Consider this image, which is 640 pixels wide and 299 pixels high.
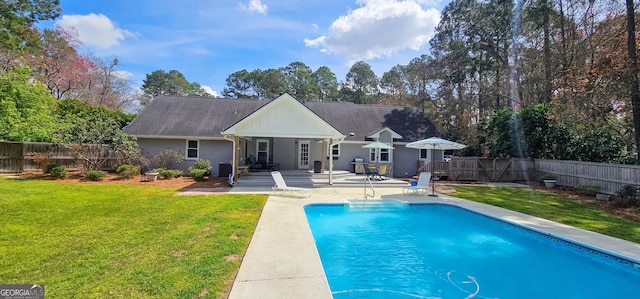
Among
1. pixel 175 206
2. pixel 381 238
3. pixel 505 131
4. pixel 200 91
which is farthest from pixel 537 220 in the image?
pixel 200 91

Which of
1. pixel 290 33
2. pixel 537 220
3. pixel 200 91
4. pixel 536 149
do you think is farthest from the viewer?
pixel 200 91

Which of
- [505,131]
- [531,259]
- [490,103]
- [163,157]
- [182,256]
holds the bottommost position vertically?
[531,259]

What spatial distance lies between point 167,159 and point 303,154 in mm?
9050

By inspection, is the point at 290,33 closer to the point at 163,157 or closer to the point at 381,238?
the point at 163,157

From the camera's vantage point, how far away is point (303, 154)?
2188cm

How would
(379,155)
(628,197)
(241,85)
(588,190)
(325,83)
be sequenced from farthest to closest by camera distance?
(325,83), (241,85), (379,155), (588,190), (628,197)

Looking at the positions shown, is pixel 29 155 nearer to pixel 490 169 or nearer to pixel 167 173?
pixel 167 173

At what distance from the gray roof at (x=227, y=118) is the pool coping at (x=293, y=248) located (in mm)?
10435

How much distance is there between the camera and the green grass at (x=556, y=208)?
8.72 m

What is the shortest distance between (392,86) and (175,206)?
1919 inches

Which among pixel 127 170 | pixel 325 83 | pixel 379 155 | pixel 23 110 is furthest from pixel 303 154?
pixel 325 83

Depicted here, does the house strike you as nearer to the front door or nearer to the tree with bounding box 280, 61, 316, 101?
the front door

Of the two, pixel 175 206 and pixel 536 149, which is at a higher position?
pixel 536 149

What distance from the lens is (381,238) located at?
844 centimetres
